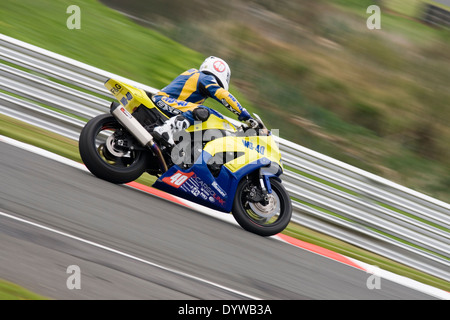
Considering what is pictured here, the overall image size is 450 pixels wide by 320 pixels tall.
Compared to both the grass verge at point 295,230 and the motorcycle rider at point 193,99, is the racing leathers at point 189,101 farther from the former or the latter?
the grass verge at point 295,230

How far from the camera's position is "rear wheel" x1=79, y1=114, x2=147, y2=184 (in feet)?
20.0

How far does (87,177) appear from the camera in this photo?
631 centimetres

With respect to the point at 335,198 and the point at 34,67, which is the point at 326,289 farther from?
the point at 34,67

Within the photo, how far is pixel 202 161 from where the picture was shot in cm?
646

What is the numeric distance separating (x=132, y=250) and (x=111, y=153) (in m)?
1.80

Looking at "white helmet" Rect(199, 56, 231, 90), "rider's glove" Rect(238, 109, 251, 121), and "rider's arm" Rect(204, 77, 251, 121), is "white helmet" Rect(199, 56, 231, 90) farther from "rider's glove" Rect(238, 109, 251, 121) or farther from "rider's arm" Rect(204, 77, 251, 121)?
"rider's glove" Rect(238, 109, 251, 121)

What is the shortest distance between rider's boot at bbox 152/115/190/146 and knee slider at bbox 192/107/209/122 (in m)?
0.13

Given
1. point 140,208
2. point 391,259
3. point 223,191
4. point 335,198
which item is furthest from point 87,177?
point 391,259

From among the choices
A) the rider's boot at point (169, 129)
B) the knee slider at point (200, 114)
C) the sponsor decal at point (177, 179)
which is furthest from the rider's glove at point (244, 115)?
the sponsor decal at point (177, 179)

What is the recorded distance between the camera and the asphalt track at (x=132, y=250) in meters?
4.09

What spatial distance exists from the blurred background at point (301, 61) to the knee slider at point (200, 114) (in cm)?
474

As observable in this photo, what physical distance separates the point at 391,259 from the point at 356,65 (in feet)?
24.8

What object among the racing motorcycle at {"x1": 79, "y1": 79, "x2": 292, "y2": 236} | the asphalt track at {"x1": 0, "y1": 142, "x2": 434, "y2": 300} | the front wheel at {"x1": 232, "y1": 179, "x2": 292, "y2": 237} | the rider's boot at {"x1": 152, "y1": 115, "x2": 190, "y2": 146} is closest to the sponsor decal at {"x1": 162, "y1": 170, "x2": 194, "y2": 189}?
the racing motorcycle at {"x1": 79, "y1": 79, "x2": 292, "y2": 236}

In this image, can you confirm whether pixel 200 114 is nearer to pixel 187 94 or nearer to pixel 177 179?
pixel 187 94
